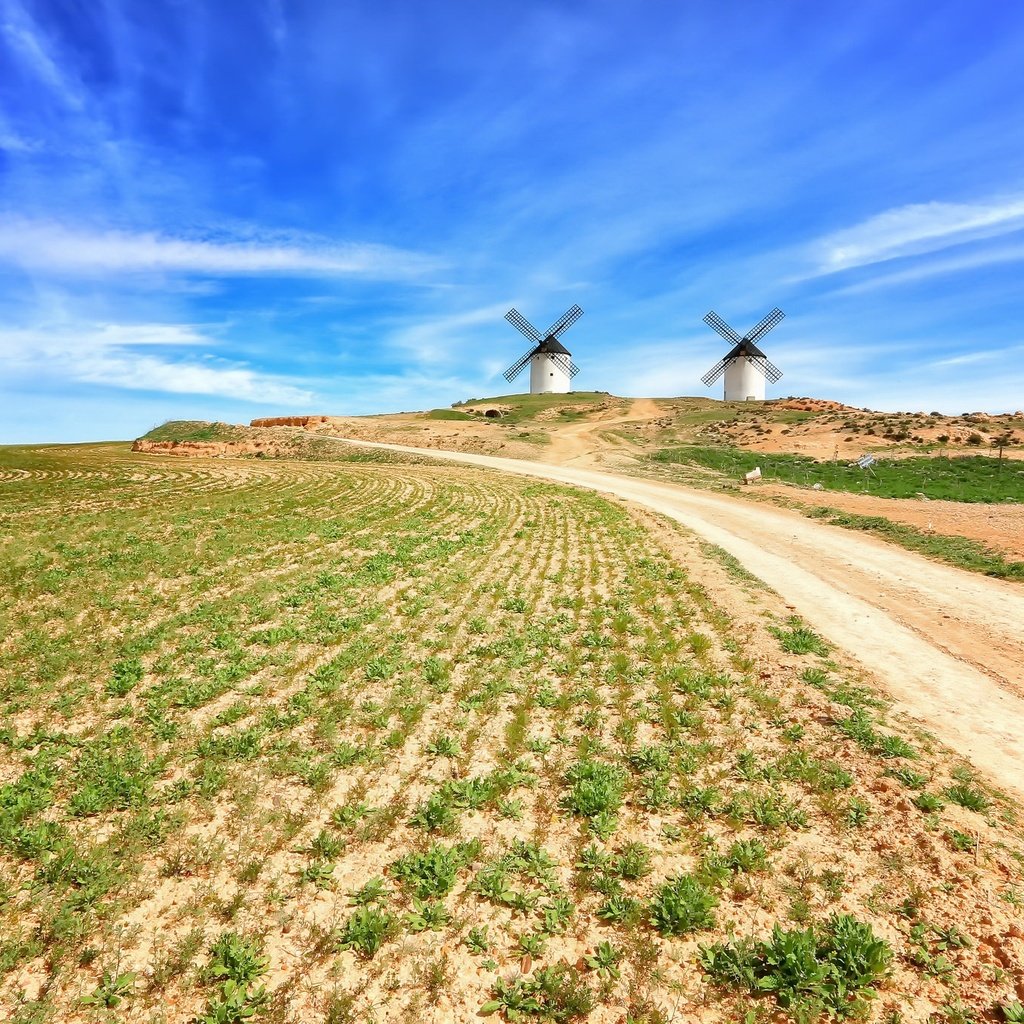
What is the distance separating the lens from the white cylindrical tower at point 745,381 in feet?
346

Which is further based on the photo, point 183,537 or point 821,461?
point 821,461

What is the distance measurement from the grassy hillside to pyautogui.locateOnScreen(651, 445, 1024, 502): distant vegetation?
35.9 m

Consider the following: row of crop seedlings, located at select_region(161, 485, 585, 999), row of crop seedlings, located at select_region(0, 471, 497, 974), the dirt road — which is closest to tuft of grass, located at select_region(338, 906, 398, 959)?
row of crop seedlings, located at select_region(161, 485, 585, 999)

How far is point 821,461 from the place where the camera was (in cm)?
5666

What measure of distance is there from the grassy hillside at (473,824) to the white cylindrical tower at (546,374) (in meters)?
102

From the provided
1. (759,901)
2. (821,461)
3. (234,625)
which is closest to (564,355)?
(821,461)

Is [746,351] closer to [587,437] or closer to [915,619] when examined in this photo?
[587,437]

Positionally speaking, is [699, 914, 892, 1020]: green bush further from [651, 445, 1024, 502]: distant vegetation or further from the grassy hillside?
[651, 445, 1024, 502]: distant vegetation

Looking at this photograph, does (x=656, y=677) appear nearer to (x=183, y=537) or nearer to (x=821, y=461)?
(x=183, y=537)

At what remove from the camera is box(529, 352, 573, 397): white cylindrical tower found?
378 feet

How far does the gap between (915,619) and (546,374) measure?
104098 mm

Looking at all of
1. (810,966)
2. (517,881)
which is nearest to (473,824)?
(517,881)

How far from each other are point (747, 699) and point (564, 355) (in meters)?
112

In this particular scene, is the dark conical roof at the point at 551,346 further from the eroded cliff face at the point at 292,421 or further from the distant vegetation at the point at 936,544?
the distant vegetation at the point at 936,544
